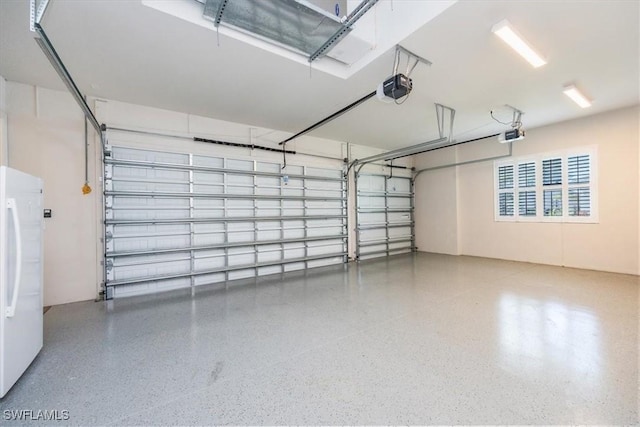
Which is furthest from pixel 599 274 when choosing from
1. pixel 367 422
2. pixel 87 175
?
pixel 87 175

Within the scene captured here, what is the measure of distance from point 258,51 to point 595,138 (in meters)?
6.49

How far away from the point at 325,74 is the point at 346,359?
3.21 metres

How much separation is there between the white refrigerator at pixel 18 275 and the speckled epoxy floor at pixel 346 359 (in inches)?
8.6

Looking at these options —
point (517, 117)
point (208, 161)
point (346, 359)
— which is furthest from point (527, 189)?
point (208, 161)

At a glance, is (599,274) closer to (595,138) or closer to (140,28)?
(595,138)

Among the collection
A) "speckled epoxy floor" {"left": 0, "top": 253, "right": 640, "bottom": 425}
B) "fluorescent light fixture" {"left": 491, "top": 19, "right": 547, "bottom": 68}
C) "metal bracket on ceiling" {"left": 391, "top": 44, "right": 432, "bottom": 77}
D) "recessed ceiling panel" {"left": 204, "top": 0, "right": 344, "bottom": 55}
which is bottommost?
"speckled epoxy floor" {"left": 0, "top": 253, "right": 640, "bottom": 425}

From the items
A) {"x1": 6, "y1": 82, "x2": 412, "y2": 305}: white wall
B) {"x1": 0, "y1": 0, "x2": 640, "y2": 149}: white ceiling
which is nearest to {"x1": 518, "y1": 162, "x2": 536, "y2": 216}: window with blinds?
{"x1": 0, "y1": 0, "x2": 640, "y2": 149}: white ceiling

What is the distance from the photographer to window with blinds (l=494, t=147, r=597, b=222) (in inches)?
215

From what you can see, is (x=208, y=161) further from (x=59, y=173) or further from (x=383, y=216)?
(x=383, y=216)

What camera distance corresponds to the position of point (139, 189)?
14.5ft

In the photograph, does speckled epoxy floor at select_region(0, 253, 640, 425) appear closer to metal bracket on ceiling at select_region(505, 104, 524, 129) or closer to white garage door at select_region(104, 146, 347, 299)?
white garage door at select_region(104, 146, 347, 299)

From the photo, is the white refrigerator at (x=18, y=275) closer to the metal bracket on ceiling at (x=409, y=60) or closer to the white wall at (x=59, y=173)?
the white wall at (x=59, y=173)

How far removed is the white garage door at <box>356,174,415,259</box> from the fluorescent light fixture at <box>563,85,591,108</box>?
13.9 ft

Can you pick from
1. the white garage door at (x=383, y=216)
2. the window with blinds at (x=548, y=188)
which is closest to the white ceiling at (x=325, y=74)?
the window with blinds at (x=548, y=188)
